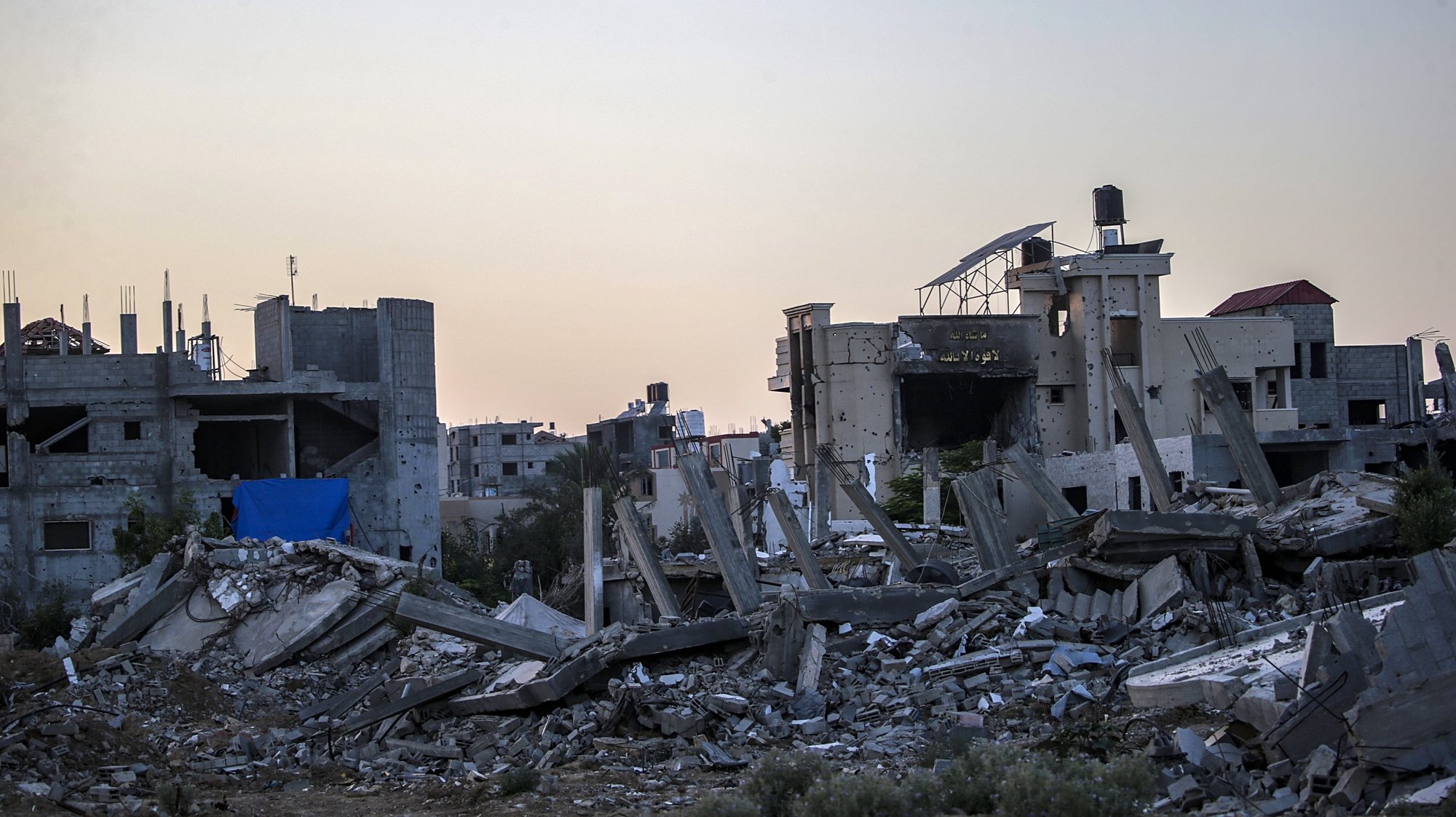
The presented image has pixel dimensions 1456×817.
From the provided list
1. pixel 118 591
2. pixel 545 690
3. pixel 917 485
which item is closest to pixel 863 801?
pixel 545 690

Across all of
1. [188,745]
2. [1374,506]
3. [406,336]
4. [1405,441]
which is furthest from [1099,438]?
[188,745]

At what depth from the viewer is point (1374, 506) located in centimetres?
1614

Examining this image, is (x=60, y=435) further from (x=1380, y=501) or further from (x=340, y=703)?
(x=1380, y=501)

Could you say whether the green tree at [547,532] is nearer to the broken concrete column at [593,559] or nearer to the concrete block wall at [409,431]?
the concrete block wall at [409,431]

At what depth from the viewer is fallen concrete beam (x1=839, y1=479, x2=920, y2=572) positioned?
60.1 feet

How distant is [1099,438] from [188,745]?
28.4m

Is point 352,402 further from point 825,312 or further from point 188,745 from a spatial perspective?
point 188,745

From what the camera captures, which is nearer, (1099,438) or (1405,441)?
(1405,441)

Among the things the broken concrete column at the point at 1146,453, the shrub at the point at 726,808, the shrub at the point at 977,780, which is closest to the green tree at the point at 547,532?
the broken concrete column at the point at 1146,453

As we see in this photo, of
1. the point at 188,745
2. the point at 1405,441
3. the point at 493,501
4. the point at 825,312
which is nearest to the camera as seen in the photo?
the point at 188,745

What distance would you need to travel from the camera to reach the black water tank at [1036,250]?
136ft

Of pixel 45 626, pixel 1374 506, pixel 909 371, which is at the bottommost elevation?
pixel 45 626

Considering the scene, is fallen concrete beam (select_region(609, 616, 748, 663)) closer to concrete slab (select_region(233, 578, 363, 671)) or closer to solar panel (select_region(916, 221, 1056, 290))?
concrete slab (select_region(233, 578, 363, 671))

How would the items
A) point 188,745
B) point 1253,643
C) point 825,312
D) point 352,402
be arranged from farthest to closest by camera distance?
point 825,312 < point 352,402 < point 188,745 < point 1253,643
